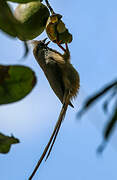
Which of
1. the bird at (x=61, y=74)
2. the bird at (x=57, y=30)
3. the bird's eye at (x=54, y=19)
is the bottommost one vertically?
the bird at (x=61, y=74)

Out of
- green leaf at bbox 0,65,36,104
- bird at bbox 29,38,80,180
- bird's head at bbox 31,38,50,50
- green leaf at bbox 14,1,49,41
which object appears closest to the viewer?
green leaf at bbox 0,65,36,104

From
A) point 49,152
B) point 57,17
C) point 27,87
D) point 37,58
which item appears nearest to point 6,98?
point 27,87

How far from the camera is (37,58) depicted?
11.3 feet

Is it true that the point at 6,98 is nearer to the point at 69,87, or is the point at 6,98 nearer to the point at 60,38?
the point at 60,38

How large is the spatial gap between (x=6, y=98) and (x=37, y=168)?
0.40 m

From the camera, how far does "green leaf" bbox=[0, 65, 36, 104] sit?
1.15 metres

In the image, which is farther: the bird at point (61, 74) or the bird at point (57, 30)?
the bird at point (61, 74)

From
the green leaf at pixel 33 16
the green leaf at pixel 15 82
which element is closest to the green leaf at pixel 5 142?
the green leaf at pixel 15 82

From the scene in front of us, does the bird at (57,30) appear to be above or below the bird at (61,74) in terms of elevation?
above

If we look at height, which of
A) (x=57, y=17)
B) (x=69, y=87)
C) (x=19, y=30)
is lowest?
(x=69, y=87)

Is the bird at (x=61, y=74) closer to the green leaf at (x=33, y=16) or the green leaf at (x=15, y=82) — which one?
the green leaf at (x=33, y=16)

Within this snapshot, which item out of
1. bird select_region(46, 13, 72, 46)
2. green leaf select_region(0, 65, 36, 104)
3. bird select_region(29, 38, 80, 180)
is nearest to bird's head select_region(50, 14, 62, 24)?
bird select_region(46, 13, 72, 46)

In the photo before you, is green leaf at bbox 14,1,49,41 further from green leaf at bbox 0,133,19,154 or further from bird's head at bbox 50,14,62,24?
green leaf at bbox 0,133,19,154

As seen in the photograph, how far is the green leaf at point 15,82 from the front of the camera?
1.15 meters
